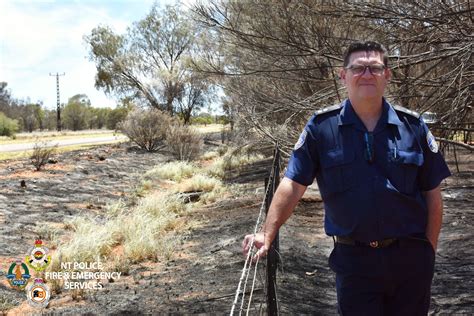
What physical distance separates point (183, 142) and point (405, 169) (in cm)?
2195

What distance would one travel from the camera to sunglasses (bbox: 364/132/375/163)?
99.5 inches

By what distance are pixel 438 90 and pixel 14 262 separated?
5834 millimetres

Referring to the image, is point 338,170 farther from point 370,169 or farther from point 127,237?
point 127,237

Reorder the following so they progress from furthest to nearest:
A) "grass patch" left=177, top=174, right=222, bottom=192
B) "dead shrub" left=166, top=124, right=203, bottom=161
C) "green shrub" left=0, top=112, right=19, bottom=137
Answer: "green shrub" left=0, top=112, right=19, bottom=137 < "dead shrub" left=166, top=124, right=203, bottom=161 < "grass patch" left=177, top=174, right=222, bottom=192

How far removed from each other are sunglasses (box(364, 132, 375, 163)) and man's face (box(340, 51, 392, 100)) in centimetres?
19

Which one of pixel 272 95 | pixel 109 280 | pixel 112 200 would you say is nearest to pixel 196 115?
pixel 112 200

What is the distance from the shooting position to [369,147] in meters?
2.54

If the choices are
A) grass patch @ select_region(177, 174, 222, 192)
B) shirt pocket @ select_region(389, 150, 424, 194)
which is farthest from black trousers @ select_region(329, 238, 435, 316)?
grass patch @ select_region(177, 174, 222, 192)

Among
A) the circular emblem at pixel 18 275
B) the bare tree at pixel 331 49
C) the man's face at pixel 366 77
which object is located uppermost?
the bare tree at pixel 331 49

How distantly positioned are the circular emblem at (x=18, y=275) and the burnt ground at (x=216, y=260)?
0.60 ft

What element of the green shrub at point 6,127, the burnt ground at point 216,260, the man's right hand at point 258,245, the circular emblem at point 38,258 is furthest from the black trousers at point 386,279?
the green shrub at point 6,127

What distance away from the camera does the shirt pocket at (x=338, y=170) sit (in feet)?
8.30

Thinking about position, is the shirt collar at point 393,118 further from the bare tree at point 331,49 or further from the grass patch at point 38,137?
the grass patch at point 38,137

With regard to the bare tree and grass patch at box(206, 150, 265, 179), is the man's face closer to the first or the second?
the bare tree
